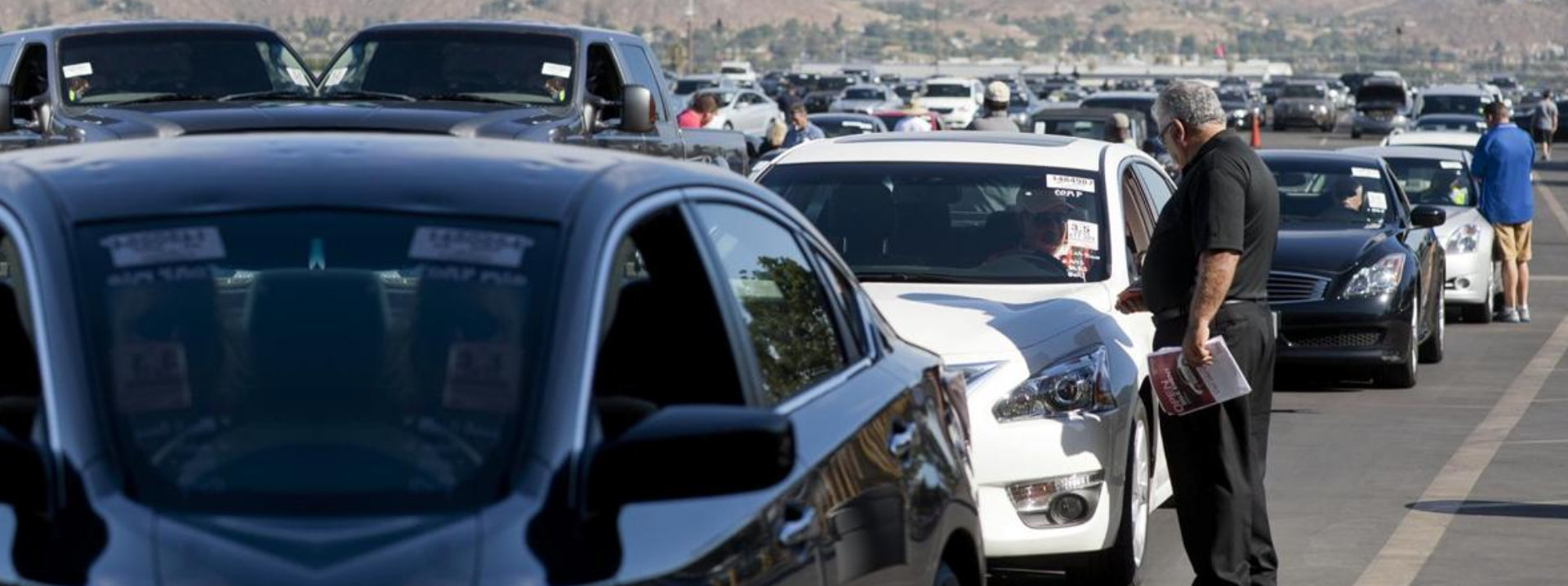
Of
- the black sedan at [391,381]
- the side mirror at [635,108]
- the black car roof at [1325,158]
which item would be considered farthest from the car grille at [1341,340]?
the black sedan at [391,381]

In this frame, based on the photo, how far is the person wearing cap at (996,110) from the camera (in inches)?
824

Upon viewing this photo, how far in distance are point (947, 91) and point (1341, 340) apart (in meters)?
66.2

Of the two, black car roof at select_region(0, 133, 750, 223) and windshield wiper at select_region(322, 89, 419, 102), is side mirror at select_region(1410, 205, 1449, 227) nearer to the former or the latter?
windshield wiper at select_region(322, 89, 419, 102)

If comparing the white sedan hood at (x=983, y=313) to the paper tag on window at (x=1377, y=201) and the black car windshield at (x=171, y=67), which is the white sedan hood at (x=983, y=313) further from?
the paper tag on window at (x=1377, y=201)

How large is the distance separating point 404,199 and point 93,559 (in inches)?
32.7

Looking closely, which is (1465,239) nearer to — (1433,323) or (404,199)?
(1433,323)

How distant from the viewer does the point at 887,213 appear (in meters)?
10.0

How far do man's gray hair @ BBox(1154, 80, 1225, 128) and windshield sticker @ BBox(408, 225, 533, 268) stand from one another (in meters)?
4.41

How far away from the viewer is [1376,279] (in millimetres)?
15984

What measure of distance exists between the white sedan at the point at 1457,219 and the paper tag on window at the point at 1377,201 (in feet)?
4.28

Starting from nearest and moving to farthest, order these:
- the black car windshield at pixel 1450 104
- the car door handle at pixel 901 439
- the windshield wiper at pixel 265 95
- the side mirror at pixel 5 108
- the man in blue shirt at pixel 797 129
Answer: the car door handle at pixel 901 439 → the side mirror at pixel 5 108 → the windshield wiper at pixel 265 95 → the man in blue shirt at pixel 797 129 → the black car windshield at pixel 1450 104

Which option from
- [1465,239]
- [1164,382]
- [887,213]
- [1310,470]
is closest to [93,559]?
[1164,382]

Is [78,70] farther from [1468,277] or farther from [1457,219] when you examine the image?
[1457,219]

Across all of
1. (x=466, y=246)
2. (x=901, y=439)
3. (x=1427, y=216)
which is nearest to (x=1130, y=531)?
(x=901, y=439)
